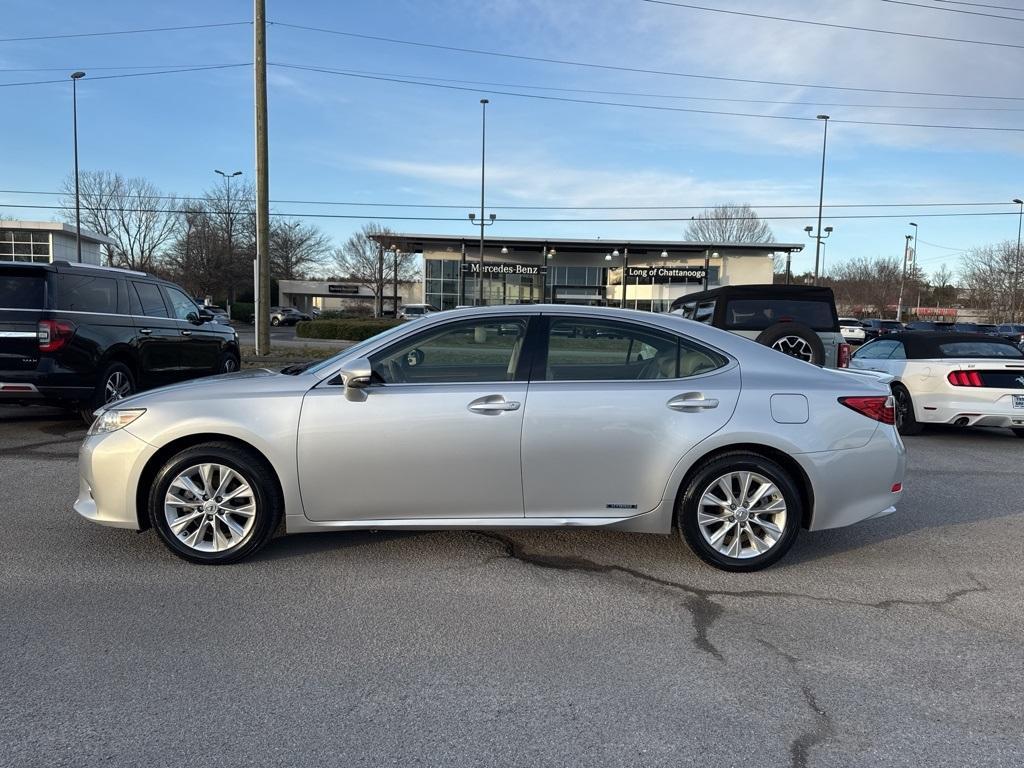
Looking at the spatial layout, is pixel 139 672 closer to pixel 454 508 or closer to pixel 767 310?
pixel 454 508

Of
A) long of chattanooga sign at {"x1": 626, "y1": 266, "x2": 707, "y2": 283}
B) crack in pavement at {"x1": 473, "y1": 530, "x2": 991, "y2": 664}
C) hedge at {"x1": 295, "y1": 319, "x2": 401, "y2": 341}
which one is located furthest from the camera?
long of chattanooga sign at {"x1": 626, "y1": 266, "x2": 707, "y2": 283}

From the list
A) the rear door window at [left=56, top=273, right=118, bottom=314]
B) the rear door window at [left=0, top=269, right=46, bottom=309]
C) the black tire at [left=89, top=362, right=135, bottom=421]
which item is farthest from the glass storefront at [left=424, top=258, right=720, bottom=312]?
the rear door window at [left=0, top=269, right=46, bottom=309]

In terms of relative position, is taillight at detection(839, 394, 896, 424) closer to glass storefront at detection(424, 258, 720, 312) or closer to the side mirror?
the side mirror

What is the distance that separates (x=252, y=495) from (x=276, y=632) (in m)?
0.99

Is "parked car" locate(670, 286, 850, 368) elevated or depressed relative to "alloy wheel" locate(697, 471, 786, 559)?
elevated

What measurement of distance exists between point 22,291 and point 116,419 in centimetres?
462

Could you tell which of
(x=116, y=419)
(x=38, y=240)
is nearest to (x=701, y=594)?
(x=116, y=419)

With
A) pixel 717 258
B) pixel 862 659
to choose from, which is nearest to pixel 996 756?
pixel 862 659

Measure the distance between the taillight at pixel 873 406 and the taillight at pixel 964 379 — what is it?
5355mm

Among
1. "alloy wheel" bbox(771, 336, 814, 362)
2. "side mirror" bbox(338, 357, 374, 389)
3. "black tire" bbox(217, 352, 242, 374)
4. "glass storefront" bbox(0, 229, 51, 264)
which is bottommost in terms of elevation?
"black tire" bbox(217, 352, 242, 374)

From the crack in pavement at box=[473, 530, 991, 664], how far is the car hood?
1764 millimetres

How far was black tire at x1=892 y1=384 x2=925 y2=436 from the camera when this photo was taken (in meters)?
9.52

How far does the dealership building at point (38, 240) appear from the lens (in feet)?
146

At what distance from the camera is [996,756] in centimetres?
267
